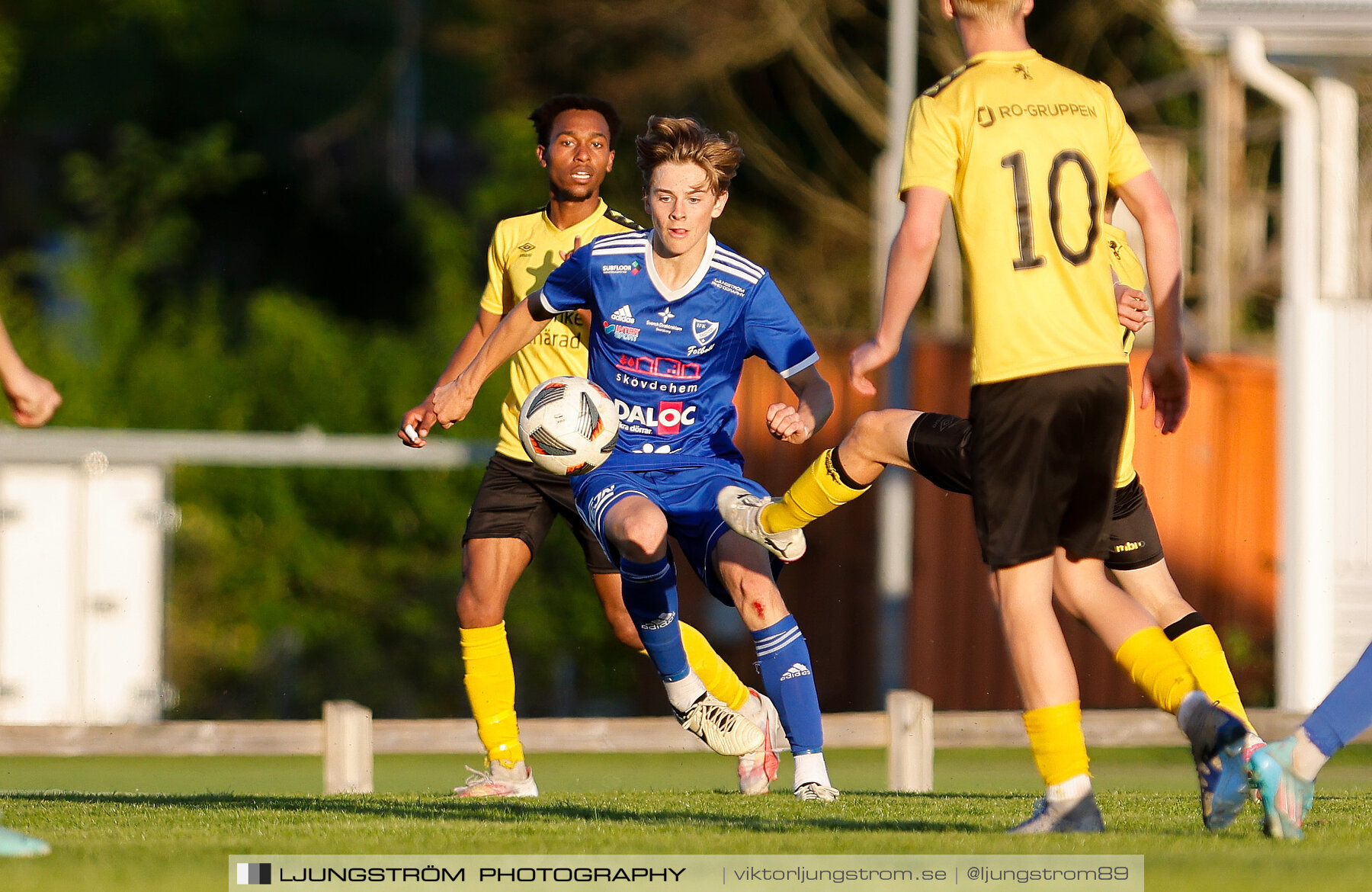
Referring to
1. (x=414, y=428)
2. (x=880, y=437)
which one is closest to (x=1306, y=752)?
(x=880, y=437)

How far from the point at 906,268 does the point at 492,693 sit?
3.10m

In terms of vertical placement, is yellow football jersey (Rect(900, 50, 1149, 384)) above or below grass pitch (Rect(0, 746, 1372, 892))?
above

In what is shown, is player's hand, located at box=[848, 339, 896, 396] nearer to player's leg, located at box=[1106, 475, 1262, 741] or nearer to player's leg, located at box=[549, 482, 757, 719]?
player's leg, located at box=[1106, 475, 1262, 741]

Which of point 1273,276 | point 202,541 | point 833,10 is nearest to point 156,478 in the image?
point 202,541

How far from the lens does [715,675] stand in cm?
739

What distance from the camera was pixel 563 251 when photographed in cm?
747

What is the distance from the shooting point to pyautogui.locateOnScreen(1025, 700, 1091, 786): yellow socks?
5051 mm

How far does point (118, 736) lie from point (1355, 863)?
526 centimetres

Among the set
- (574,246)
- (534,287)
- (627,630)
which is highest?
(574,246)

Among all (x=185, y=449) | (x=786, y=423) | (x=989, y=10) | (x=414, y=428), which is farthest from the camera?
(x=185, y=449)

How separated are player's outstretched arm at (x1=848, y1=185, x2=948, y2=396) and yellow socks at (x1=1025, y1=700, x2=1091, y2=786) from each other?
940 mm

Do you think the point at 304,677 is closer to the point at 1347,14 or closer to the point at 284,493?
the point at 284,493

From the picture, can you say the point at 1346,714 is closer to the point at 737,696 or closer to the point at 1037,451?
the point at 1037,451

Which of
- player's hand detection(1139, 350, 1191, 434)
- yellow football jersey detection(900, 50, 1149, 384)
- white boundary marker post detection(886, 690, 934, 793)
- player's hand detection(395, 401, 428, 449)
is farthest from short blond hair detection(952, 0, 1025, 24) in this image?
white boundary marker post detection(886, 690, 934, 793)
